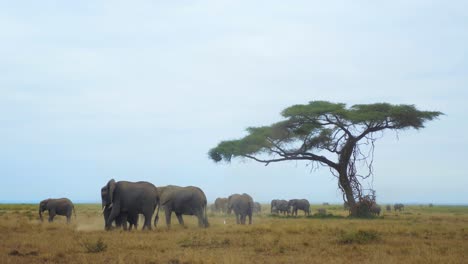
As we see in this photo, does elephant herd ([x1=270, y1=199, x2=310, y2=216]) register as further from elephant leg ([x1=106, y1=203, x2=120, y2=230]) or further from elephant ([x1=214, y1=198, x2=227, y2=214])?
elephant leg ([x1=106, y1=203, x2=120, y2=230])

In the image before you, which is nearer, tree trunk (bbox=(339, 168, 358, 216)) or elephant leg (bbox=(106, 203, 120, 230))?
elephant leg (bbox=(106, 203, 120, 230))

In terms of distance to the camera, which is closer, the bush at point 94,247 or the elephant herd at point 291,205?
the bush at point 94,247

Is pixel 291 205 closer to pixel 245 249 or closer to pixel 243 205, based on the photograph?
pixel 243 205

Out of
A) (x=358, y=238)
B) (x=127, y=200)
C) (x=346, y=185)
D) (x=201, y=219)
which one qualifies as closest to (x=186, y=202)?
(x=201, y=219)

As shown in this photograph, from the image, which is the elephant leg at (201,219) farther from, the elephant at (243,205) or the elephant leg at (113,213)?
the elephant at (243,205)

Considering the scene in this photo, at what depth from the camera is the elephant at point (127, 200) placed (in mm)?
21891

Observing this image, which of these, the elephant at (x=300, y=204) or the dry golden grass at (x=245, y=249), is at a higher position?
the elephant at (x=300, y=204)

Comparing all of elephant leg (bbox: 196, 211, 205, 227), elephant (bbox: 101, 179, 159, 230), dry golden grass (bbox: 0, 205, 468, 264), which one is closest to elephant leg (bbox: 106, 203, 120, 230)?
elephant (bbox: 101, 179, 159, 230)

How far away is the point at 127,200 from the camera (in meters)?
22.1

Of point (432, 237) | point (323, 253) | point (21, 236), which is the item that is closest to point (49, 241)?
point (21, 236)

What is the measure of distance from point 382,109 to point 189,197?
17260 millimetres

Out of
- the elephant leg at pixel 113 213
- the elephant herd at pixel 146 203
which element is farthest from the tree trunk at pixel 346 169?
the elephant leg at pixel 113 213

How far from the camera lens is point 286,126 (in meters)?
38.7

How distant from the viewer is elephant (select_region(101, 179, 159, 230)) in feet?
71.8
